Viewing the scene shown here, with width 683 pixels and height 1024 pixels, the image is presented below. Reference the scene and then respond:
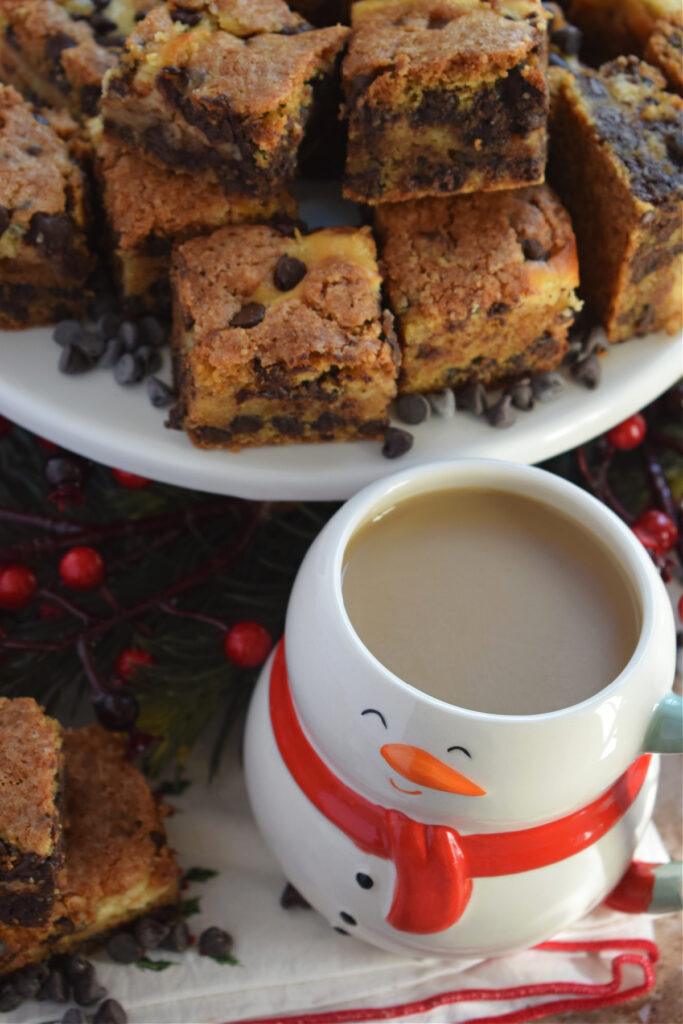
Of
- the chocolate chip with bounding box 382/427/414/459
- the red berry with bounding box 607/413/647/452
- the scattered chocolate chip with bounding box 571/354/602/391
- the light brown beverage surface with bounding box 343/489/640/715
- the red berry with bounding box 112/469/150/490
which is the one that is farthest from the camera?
the red berry with bounding box 607/413/647/452

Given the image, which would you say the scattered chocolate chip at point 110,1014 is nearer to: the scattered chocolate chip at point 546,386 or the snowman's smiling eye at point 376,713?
A: the snowman's smiling eye at point 376,713

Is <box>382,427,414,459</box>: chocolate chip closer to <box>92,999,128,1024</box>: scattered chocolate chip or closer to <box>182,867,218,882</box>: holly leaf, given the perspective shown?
<box>182,867,218,882</box>: holly leaf

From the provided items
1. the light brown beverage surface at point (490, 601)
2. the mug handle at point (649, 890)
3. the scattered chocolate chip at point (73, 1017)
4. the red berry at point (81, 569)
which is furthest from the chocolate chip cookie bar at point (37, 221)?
the mug handle at point (649, 890)

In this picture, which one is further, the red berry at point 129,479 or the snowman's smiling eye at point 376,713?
the red berry at point 129,479

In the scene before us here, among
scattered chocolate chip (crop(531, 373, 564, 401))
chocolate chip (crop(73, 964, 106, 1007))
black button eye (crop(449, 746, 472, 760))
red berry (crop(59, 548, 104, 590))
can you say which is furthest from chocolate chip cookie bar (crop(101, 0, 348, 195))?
chocolate chip (crop(73, 964, 106, 1007))

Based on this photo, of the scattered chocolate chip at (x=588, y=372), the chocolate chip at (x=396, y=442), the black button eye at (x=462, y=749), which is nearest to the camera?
the black button eye at (x=462, y=749)

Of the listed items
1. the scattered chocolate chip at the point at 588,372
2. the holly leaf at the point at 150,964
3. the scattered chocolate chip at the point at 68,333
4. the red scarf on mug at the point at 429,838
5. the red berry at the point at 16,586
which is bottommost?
the holly leaf at the point at 150,964
